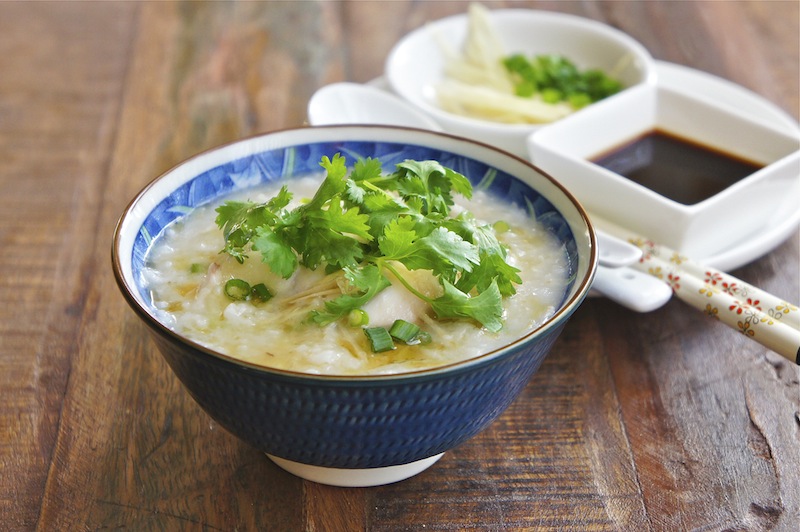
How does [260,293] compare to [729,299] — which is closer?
[260,293]

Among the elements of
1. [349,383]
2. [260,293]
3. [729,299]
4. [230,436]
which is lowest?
[230,436]

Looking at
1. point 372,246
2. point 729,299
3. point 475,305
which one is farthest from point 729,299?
point 372,246

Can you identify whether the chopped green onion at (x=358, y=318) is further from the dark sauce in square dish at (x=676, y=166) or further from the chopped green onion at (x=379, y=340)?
the dark sauce in square dish at (x=676, y=166)

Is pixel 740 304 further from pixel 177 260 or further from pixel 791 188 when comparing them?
pixel 177 260

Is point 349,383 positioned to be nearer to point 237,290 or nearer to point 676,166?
point 237,290

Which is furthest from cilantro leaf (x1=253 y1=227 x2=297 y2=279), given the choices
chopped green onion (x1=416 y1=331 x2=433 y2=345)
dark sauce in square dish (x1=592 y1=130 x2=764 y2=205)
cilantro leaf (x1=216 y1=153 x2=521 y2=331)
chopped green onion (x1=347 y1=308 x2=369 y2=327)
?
dark sauce in square dish (x1=592 y1=130 x2=764 y2=205)

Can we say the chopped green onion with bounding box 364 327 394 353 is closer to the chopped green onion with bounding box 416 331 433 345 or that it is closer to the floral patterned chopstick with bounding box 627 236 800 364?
the chopped green onion with bounding box 416 331 433 345

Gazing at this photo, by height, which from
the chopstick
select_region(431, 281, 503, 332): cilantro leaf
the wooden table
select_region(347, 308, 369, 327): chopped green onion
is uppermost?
select_region(431, 281, 503, 332): cilantro leaf
